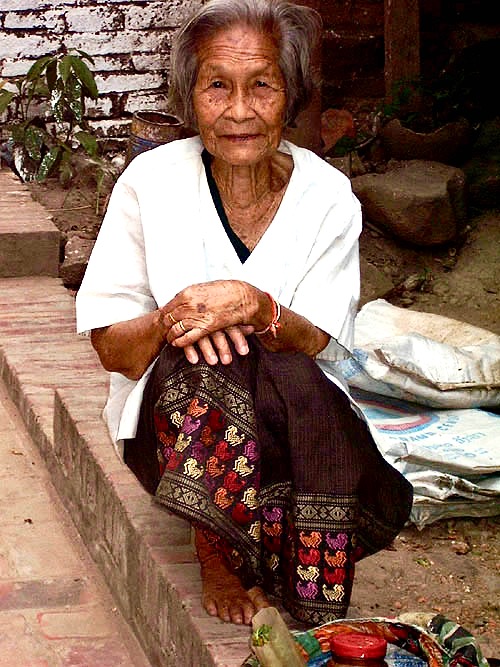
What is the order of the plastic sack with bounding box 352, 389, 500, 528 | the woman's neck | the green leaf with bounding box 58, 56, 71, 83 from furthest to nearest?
the green leaf with bounding box 58, 56, 71, 83 → the plastic sack with bounding box 352, 389, 500, 528 → the woman's neck

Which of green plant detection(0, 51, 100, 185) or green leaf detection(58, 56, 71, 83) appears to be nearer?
green leaf detection(58, 56, 71, 83)

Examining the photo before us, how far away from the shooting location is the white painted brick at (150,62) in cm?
664

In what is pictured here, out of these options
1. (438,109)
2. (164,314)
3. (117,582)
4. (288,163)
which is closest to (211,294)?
(164,314)

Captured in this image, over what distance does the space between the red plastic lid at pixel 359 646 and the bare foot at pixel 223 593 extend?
0.37m

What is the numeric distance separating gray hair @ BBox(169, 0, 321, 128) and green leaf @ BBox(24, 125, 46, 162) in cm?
377

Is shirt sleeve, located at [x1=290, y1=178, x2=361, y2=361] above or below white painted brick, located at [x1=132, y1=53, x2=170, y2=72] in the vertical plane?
above

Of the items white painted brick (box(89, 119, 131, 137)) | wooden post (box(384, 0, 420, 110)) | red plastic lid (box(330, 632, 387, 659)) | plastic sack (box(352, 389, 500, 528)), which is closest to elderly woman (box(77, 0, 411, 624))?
red plastic lid (box(330, 632, 387, 659))

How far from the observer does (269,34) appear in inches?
101

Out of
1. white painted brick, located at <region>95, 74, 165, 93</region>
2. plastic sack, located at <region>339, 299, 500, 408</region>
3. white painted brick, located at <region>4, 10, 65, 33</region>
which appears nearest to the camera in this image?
plastic sack, located at <region>339, 299, 500, 408</region>

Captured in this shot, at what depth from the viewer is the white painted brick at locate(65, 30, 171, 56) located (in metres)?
6.56

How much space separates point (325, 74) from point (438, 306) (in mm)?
1891

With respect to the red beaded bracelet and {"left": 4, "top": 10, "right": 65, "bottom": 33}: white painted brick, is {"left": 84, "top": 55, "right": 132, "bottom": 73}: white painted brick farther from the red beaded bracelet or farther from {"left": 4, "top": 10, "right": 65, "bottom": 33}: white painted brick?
the red beaded bracelet

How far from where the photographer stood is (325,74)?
253 inches

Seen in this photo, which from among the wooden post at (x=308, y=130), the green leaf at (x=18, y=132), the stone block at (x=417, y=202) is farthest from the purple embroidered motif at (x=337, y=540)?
the green leaf at (x=18, y=132)
